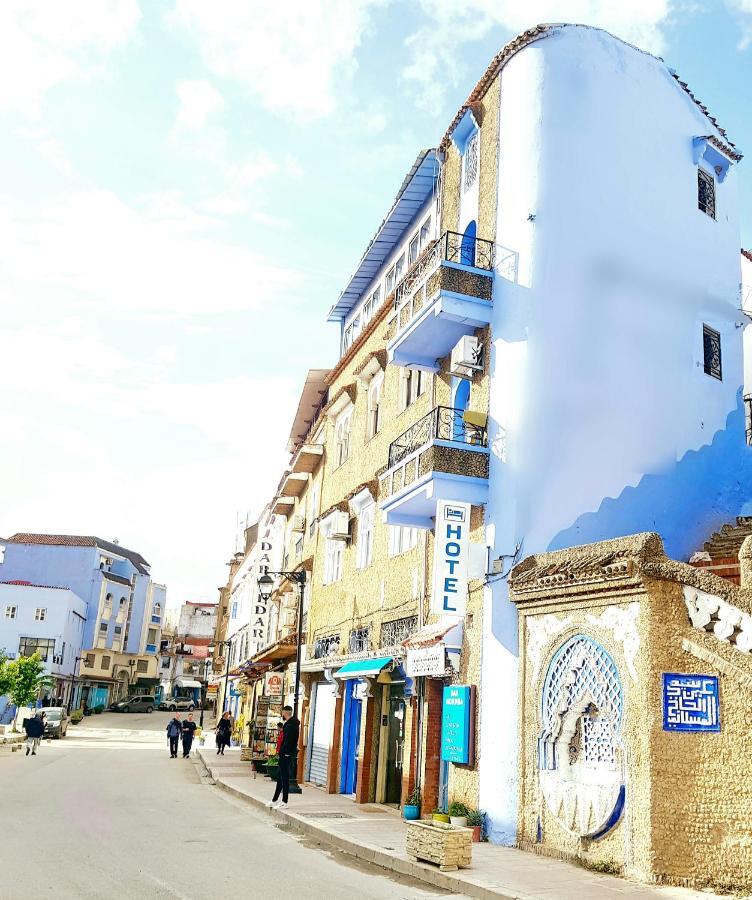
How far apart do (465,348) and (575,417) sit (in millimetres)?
2556

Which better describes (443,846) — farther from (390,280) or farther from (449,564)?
Result: (390,280)

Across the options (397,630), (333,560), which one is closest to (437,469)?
(397,630)

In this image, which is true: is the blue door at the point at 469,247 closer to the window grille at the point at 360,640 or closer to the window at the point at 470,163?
the window at the point at 470,163

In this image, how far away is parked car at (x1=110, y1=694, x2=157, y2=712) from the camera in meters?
79.2

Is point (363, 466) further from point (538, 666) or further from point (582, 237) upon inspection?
point (538, 666)

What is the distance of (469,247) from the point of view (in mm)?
18812

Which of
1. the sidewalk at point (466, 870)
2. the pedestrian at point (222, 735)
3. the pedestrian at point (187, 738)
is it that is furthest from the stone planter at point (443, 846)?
the pedestrian at point (222, 735)

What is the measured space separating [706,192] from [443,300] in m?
7.52

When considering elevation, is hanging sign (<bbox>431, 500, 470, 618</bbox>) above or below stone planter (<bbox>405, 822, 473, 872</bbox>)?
above

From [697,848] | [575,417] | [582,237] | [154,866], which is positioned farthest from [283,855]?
[582,237]

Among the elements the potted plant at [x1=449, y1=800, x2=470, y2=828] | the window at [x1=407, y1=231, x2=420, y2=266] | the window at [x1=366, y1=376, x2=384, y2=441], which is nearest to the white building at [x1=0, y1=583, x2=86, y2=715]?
the window at [x1=366, y1=376, x2=384, y2=441]

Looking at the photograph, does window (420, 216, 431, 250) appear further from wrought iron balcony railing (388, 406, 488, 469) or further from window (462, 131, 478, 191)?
wrought iron balcony railing (388, 406, 488, 469)

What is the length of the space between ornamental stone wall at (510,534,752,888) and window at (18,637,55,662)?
61682mm

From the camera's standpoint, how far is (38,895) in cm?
881
